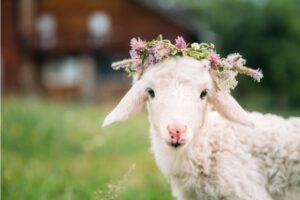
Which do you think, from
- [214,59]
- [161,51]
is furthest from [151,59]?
[214,59]

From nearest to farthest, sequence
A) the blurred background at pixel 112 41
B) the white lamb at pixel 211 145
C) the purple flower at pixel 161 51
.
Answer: the white lamb at pixel 211 145 → the purple flower at pixel 161 51 → the blurred background at pixel 112 41

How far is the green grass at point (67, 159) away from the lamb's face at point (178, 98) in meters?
1.99

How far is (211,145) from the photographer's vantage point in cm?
531

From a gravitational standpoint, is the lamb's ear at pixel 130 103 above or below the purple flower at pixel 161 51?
below

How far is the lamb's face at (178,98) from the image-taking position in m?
4.55

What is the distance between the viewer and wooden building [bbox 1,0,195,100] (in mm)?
39844

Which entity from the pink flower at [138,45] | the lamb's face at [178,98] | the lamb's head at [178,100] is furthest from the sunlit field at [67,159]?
the pink flower at [138,45]

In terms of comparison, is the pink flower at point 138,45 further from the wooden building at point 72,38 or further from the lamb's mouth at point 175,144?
the wooden building at point 72,38

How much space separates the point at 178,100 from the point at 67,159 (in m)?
5.85

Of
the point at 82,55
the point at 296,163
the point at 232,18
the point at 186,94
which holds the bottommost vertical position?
the point at 296,163

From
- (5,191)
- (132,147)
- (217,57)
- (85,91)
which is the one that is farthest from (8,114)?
(85,91)

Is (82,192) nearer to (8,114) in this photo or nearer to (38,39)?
(8,114)

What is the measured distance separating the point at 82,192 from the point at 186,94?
252cm

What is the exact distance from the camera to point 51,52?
4081cm
